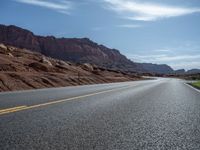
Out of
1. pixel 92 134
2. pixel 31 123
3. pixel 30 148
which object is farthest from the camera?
pixel 31 123

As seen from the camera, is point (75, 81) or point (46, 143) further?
point (75, 81)

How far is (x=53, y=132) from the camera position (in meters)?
6.94

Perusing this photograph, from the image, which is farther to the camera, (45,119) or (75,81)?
(75,81)

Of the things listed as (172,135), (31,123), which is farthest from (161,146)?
(31,123)

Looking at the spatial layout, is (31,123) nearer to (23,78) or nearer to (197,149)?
(197,149)

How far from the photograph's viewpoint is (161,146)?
19.3 ft

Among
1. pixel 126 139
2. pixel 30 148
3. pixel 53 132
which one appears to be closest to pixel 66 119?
pixel 53 132

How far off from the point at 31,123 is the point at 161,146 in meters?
3.33

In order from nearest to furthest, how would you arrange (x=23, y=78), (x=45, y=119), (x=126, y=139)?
(x=126, y=139) → (x=45, y=119) → (x=23, y=78)

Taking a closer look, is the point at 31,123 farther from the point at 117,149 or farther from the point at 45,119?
the point at 117,149

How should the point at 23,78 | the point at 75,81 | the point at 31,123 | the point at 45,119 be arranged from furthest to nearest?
the point at 75,81
the point at 23,78
the point at 45,119
the point at 31,123

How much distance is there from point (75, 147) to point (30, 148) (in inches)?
26.8

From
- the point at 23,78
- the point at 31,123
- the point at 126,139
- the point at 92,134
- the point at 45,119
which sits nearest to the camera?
the point at 126,139

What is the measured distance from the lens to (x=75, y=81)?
53938mm
